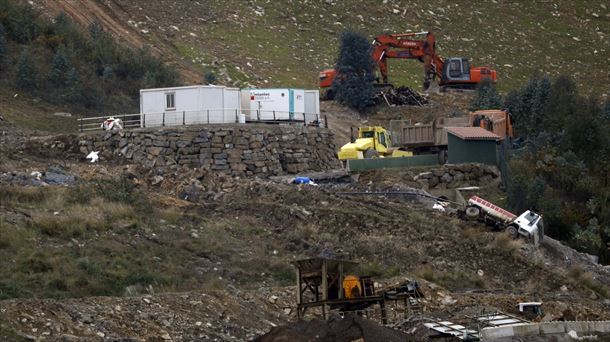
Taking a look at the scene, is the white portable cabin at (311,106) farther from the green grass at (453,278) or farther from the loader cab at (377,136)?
the green grass at (453,278)

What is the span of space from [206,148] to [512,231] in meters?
9.72

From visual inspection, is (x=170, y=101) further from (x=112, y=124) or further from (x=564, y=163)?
(x=564, y=163)

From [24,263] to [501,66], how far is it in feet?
162

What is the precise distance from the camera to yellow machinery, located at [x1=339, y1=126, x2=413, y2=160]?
1955 inches

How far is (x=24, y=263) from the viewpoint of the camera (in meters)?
30.8

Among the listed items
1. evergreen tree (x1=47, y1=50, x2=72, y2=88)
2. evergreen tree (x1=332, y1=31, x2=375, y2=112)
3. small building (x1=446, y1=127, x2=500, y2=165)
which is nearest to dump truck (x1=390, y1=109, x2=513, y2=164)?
small building (x1=446, y1=127, x2=500, y2=165)

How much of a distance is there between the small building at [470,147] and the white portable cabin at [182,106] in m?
7.09

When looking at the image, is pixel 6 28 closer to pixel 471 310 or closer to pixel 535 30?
pixel 471 310

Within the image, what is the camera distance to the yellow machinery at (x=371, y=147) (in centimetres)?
4966

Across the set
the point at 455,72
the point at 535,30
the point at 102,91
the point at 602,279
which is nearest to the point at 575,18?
the point at 535,30

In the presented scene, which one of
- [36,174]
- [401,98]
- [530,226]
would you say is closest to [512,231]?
[530,226]

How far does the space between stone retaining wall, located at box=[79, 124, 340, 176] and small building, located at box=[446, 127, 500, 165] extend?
4984 mm

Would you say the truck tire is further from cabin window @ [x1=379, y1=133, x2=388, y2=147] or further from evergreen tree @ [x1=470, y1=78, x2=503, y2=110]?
evergreen tree @ [x1=470, y1=78, x2=503, y2=110]

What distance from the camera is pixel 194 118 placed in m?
47.2
